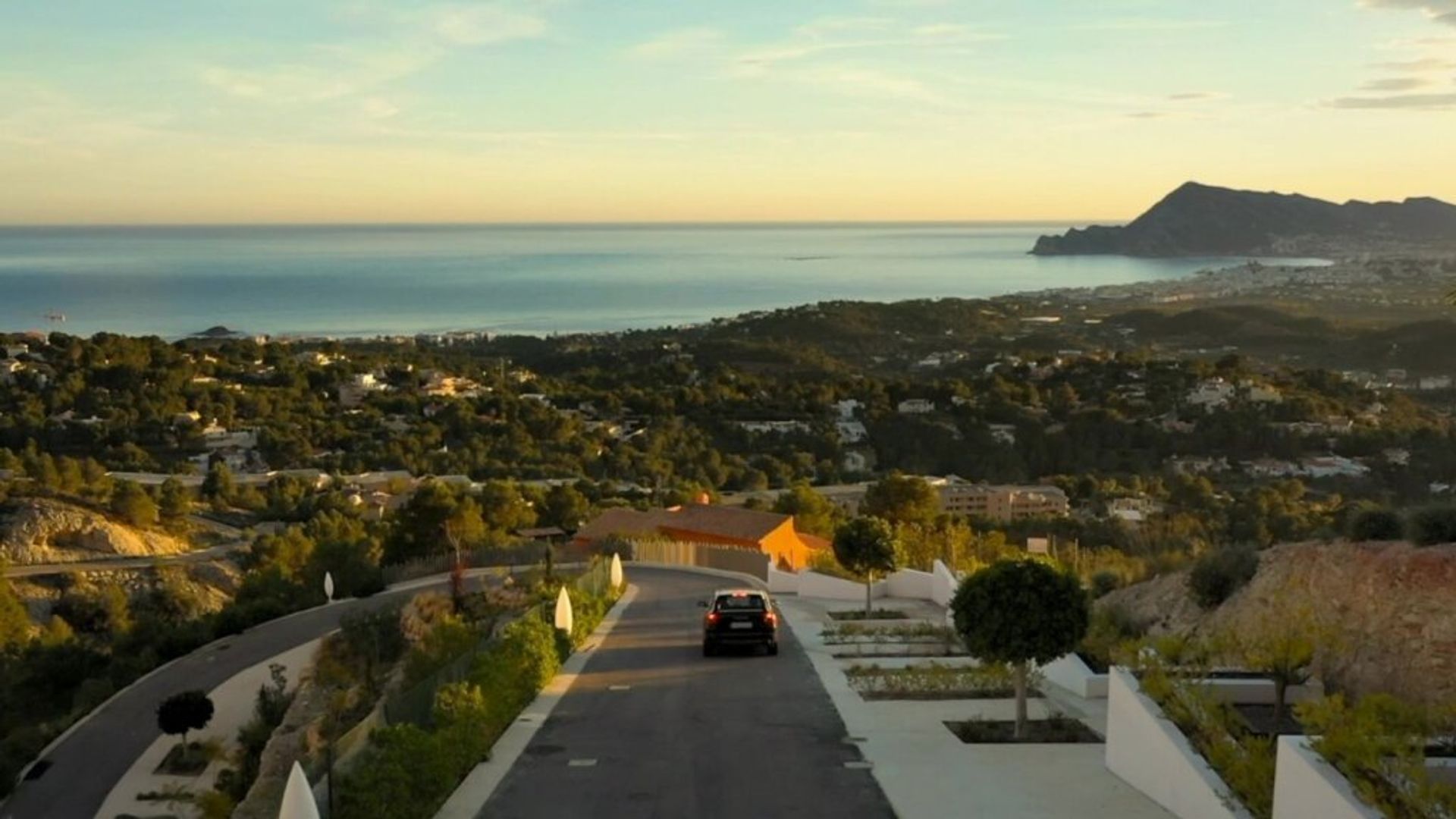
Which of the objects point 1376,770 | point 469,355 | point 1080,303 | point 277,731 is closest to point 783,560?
point 277,731

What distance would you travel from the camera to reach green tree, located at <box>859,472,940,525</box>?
1244 inches

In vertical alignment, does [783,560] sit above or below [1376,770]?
below

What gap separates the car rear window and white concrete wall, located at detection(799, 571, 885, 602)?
6.31 m

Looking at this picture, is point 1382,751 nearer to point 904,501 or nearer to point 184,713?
point 184,713

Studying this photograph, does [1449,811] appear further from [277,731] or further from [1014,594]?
[277,731]

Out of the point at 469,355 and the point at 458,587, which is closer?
the point at 458,587

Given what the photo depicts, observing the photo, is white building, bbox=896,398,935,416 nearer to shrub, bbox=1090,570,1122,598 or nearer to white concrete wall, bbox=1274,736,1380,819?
shrub, bbox=1090,570,1122,598

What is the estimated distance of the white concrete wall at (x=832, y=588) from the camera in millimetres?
22203

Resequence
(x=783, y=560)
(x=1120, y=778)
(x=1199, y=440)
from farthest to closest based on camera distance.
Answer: (x=1199, y=440)
(x=783, y=560)
(x=1120, y=778)

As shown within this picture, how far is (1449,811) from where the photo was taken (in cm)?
540

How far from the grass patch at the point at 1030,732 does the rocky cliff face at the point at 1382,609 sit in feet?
6.43

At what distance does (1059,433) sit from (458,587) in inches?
1795

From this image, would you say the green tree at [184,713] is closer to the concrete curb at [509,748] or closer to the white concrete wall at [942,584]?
the concrete curb at [509,748]

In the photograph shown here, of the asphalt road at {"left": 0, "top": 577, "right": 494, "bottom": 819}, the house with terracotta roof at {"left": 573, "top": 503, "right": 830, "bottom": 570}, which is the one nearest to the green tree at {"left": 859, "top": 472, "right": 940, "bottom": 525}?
the house with terracotta roof at {"left": 573, "top": 503, "right": 830, "bottom": 570}
